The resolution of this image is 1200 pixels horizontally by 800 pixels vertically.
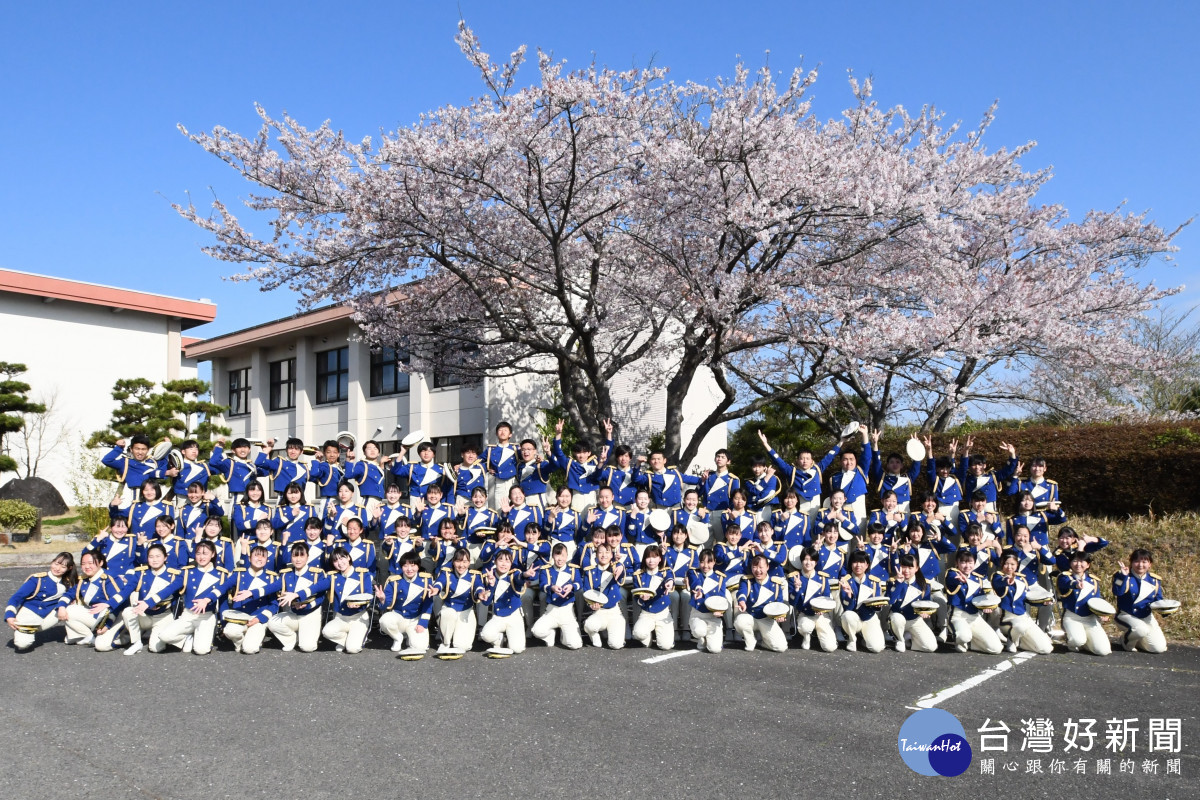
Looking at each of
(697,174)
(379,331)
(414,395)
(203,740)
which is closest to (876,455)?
(697,174)

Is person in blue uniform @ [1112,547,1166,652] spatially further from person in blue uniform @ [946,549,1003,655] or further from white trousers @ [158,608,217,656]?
white trousers @ [158,608,217,656]

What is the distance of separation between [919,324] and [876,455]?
2.93 m

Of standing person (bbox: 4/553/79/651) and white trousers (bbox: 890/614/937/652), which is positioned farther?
white trousers (bbox: 890/614/937/652)

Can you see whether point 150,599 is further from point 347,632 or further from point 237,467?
point 237,467

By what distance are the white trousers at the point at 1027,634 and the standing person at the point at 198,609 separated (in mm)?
7091

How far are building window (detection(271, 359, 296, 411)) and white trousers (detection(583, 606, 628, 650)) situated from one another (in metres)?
21.1

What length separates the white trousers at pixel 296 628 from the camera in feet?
26.1

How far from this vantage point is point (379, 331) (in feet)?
49.4

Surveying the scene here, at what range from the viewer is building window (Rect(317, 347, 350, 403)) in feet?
83.4

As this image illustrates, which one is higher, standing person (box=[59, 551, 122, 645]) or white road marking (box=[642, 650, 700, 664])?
standing person (box=[59, 551, 122, 645])

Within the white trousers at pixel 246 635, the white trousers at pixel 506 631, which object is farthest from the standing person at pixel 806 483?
the white trousers at pixel 246 635

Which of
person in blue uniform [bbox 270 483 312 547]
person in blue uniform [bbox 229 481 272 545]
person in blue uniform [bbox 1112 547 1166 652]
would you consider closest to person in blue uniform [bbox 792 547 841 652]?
person in blue uniform [bbox 1112 547 1166 652]

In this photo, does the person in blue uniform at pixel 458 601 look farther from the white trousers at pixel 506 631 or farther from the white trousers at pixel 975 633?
the white trousers at pixel 975 633

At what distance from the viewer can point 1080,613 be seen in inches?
313
